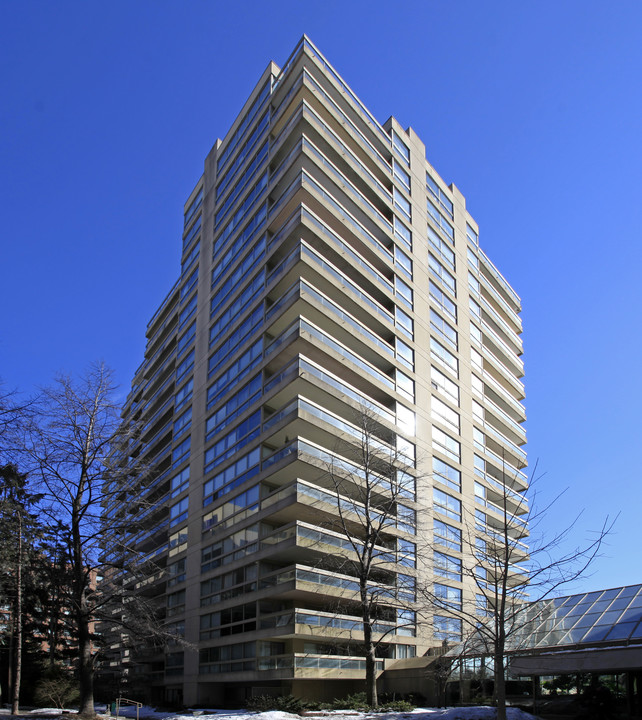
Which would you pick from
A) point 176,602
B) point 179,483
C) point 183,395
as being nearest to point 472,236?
point 183,395

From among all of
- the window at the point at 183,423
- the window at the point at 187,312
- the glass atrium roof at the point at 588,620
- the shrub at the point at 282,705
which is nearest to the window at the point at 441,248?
the window at the point at 187,312

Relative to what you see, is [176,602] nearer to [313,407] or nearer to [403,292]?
[313,407]

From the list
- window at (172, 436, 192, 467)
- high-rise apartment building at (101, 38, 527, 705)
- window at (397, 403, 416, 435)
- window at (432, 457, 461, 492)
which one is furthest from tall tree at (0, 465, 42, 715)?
window at (432, 457, 461, 492)

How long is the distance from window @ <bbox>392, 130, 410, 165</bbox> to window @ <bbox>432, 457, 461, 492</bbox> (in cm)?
2703

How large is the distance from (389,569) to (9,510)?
2498 centimetres

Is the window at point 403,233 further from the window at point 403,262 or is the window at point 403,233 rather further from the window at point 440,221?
the window at point 440,221

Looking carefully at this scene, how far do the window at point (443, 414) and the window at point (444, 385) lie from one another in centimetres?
105

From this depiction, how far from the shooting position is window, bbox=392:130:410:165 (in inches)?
2157

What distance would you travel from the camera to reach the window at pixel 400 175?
53531mm

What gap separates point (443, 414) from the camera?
50625 millimetres

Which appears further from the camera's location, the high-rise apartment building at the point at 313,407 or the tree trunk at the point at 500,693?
the high-rise apartment building at the point at 313,407

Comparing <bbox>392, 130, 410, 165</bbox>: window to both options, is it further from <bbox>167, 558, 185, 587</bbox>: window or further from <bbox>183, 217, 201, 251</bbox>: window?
<bbox>167, 558, 185, 587</bbox>: window

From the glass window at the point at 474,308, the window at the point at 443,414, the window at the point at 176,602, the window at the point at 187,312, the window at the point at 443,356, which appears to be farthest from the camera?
the glass window at the point at 474,308

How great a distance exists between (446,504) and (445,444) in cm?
486
